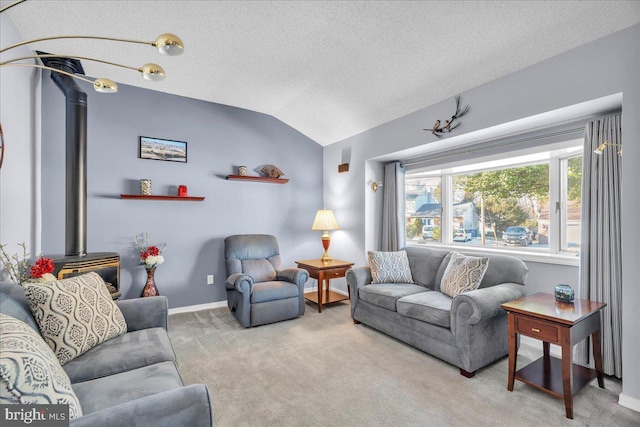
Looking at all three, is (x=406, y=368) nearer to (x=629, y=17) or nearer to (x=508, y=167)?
(x=508, y=167)

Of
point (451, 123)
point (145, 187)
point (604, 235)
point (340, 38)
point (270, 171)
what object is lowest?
point (604, 235)

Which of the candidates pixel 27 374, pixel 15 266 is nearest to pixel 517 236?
pixel 27 374

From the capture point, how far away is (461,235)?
379cm

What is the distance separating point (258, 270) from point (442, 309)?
2.26m

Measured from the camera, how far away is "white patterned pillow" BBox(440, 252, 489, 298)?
2.73m

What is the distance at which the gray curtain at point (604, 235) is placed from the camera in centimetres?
224

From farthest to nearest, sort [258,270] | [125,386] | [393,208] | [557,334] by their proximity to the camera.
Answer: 1. [393,208]
2. [258,270]
3. [557,334]
4. [125,386]

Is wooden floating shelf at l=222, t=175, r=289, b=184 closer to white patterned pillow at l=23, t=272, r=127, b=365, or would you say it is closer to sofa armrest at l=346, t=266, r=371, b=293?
sofa armrest at l=346, t=266, r=371, b=293

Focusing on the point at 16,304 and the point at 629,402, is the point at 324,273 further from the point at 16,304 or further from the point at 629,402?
the point at 16,304

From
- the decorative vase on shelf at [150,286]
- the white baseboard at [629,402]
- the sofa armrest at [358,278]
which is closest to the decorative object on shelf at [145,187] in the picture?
the decorative vase on shelf at [150,286]

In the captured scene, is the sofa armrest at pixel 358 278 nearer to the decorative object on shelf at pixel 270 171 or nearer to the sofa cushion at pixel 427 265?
the sofa cushion at pixel 427 265

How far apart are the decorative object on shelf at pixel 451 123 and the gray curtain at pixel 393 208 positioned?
37.3 inches

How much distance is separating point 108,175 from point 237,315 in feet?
7.16

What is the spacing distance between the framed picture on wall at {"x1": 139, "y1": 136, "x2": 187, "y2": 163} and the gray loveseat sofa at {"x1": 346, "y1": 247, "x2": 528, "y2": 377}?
8.54 feet
